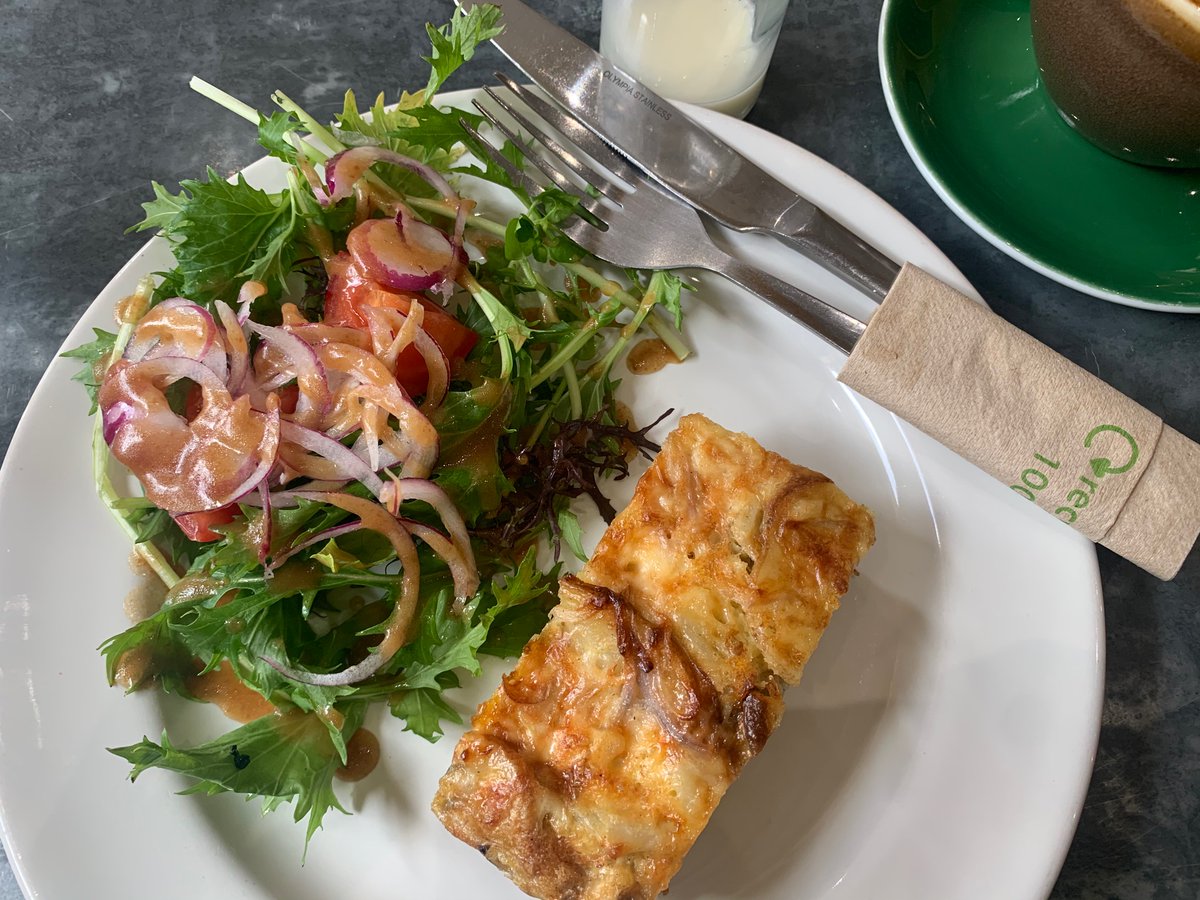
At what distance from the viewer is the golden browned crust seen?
1692 mm

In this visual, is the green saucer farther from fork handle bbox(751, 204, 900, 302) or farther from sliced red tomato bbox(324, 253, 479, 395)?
sliced red tomato bbox(324, 253, 479, 395)

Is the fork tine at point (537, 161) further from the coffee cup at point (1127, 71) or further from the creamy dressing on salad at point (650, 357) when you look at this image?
the coffee cup at point (1127, 71)

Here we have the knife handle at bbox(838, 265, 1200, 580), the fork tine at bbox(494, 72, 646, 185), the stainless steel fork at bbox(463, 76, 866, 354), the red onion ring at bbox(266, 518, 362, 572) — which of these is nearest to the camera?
the knife handle at bbox(838, 265, 1200, 580)

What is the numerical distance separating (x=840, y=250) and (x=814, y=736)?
4.12 feet

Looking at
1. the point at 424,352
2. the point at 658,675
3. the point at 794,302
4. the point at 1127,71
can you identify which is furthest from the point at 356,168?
the point at 1127,71

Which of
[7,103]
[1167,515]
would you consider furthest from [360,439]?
[7,103]

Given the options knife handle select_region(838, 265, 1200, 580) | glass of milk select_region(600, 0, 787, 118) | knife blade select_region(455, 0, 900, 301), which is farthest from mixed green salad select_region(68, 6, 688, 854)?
knife handle select_region(838, 265, 1200, 580)

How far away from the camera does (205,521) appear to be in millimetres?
2143

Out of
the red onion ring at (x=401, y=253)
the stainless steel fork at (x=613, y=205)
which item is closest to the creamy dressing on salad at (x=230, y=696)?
the red onion ring at (x=401, y=253)

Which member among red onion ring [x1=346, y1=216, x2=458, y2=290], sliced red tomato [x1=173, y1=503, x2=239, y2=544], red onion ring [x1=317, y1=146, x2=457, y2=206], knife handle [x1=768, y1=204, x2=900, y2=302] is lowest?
sliced red tomato [x1=173, y1=503, x2=239, y2=544]

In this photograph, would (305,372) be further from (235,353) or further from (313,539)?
(313,539)

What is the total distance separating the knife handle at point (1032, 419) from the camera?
1.94 metres

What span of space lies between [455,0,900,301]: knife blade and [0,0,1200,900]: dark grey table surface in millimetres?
480

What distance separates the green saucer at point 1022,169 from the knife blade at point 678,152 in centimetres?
33
